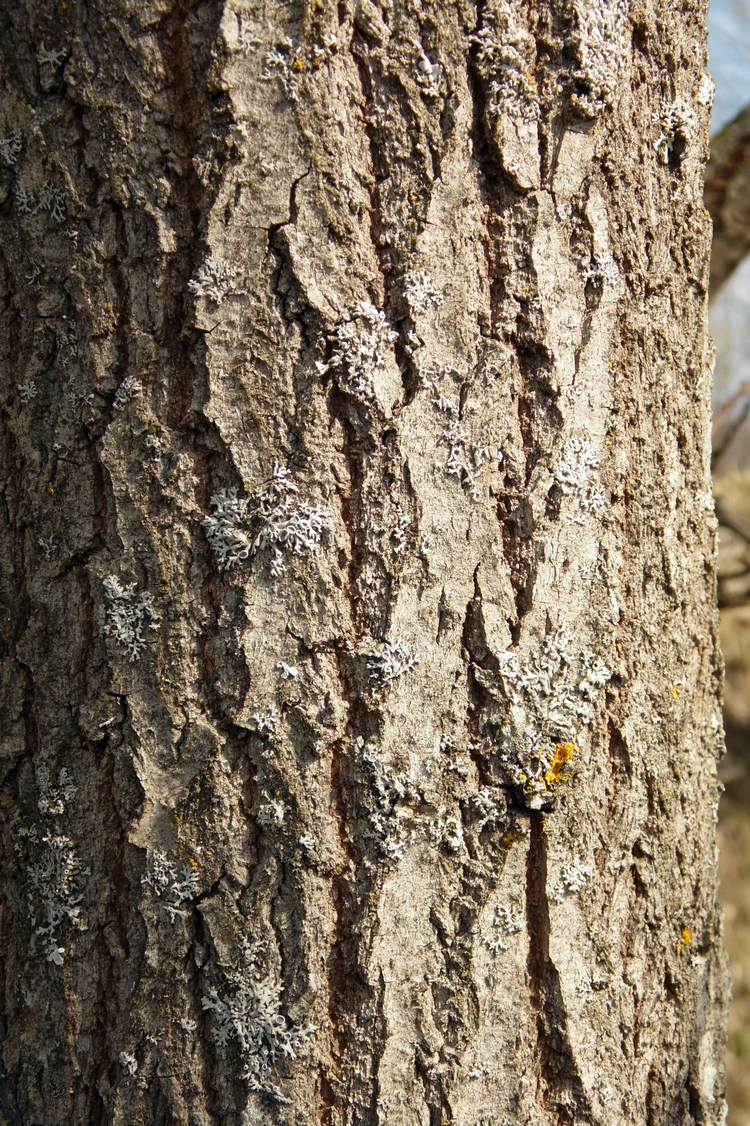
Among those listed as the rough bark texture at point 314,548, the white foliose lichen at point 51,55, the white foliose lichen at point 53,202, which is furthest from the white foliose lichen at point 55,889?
the white foliose lichen at point 51,55

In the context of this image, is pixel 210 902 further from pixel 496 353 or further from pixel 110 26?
pixel 110 26

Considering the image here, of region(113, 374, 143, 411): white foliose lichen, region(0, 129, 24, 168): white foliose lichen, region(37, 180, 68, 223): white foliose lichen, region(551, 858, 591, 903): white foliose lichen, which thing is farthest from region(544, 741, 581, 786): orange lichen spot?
region(0, 129, 24, 168): white foliose lichen

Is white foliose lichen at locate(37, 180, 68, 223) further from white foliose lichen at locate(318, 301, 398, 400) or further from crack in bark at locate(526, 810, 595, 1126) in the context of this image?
crack in bark at locate(526, 810, 595, 1126)

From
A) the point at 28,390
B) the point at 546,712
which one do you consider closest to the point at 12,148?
the point at 28,390

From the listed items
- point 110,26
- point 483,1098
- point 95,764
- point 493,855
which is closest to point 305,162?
point 110,26

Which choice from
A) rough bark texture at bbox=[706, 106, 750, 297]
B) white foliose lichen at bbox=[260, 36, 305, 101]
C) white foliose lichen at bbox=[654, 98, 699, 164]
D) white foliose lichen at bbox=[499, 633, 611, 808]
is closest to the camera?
white foliose lichen at bbox=[260, 36, 305, 101]

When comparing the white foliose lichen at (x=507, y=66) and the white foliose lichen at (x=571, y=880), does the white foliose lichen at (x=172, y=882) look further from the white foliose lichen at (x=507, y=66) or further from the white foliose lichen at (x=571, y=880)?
the white foliose lichen at (x=507, y=66)
